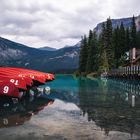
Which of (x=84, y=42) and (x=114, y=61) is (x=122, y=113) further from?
(x=84, y=42)

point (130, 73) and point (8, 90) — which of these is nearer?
point (8, 90)

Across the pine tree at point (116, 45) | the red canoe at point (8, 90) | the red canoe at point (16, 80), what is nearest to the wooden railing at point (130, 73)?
the red canoe at point (16, 80)

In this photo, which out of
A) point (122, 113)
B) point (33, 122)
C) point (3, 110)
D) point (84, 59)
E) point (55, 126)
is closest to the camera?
point (55, 126)

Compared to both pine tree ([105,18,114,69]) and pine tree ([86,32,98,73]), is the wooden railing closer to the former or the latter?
pine tree ([105,18,114,69])

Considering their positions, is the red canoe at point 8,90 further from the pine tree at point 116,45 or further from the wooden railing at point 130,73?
the pine tree at point 116,45

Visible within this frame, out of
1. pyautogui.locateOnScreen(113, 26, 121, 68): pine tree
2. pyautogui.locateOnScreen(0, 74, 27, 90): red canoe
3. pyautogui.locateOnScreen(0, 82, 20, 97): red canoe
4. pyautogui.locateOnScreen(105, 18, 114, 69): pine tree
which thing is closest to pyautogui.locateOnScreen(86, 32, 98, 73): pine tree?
pyautogui.locateOnScreen(113, 26, 121, 68): pine tree

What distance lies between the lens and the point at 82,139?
8.86 metres

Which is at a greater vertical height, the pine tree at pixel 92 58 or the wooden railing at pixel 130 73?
the pine tree at pixel 92 58

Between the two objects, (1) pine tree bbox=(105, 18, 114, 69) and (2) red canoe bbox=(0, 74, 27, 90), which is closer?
(2) red canoe bbox=(0, 74, 27, 90)

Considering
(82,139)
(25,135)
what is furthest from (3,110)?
(82,139)

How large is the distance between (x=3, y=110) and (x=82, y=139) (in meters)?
6.75

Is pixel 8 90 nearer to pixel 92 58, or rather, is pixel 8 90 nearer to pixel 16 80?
pixel 16 80

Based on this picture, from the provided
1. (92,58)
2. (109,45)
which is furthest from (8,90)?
(92,58)

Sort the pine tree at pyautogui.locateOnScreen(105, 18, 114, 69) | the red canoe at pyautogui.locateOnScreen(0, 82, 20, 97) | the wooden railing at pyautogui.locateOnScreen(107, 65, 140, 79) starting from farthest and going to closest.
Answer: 1. the pine tree at pyautogui.locateOnScreen(105, 18, 114, 69)
2. the wooden railing at pyautogui.locateOnScreen(107, 65, 140, 79)
3. the red canoe at pyautogui.locateOnScreen(0, 82, 20, 97)
